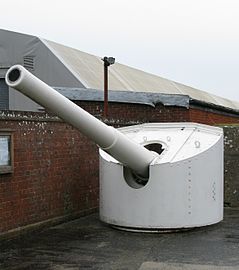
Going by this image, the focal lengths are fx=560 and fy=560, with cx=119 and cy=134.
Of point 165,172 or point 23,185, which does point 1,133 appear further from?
point 165,172

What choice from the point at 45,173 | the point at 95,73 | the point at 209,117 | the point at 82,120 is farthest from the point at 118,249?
the point at 95,73

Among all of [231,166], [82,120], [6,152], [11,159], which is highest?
[82,120]

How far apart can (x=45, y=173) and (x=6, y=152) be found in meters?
1.12

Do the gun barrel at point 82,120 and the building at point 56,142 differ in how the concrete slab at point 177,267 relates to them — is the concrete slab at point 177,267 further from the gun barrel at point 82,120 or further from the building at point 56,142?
the building at point 56,142

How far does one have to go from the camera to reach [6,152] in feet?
25.7

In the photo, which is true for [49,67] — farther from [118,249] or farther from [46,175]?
[118,249]

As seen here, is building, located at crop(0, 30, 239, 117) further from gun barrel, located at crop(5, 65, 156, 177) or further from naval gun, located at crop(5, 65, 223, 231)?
gun barrel, located at crop(5, 65, 156, 177)

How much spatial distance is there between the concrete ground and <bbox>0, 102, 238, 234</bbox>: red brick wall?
1.20 feet

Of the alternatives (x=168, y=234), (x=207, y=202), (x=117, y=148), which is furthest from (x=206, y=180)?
(x=117, y=148)

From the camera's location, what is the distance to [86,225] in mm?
9109

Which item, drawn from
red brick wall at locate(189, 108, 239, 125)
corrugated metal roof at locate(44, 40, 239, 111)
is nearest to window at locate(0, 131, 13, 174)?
red brick wall at locate(189, 108, 239, 125)

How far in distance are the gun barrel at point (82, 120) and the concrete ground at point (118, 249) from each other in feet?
3.68

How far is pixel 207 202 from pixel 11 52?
11.3 metres

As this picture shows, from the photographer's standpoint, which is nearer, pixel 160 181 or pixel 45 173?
pixel 160 181
